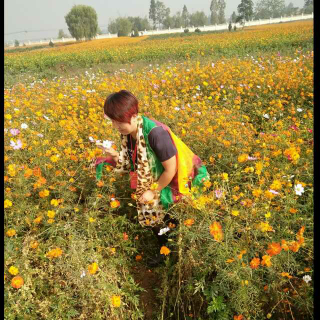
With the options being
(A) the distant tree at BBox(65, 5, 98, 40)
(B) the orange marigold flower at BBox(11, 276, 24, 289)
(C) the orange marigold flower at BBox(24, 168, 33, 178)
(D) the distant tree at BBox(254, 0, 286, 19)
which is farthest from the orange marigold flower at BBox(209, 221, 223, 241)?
(D) the distant tree at BBox(254, 0, 286, 19)

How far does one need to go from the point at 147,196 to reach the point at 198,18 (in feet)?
315

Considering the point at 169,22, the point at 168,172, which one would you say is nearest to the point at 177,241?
the point at 168,172

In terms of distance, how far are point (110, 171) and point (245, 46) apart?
47.3ft

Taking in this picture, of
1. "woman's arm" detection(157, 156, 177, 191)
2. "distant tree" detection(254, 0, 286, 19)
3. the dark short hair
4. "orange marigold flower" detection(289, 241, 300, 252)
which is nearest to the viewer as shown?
"orange marigold flower" detection(289, 241, 300, 252)

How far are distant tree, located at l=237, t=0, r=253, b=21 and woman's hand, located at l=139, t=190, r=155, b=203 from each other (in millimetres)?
57482

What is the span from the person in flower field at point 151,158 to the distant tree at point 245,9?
57.2 m

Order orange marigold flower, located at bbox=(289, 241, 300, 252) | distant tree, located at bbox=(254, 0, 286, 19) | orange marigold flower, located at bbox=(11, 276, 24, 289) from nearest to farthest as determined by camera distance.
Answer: orange marigold flower, located at bbox=(289, 241, 300, 252)
orange marigold flower, located at bbox=(11, 276, 24, 289)
distant tree, located at bbox=(254, 0, 286, 19)

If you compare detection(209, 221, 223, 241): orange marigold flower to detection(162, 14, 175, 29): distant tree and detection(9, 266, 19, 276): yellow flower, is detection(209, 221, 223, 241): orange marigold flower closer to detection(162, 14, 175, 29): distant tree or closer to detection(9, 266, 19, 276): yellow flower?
detection(9, 266, 19, 276): yellow flower

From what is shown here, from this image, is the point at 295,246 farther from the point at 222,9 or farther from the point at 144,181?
the point at 222,9

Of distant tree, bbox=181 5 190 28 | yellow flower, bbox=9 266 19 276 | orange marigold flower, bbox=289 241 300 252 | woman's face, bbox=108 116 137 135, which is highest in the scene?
distant tree, bbox=181 5 190 28

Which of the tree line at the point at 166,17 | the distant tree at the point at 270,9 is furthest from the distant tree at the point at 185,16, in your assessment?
the distant tree at the point at 270,9

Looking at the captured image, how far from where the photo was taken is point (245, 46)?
46.4 feet

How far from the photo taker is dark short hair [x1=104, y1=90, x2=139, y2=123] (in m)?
1.59

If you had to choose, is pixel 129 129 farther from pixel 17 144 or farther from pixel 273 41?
pixel 273 41
